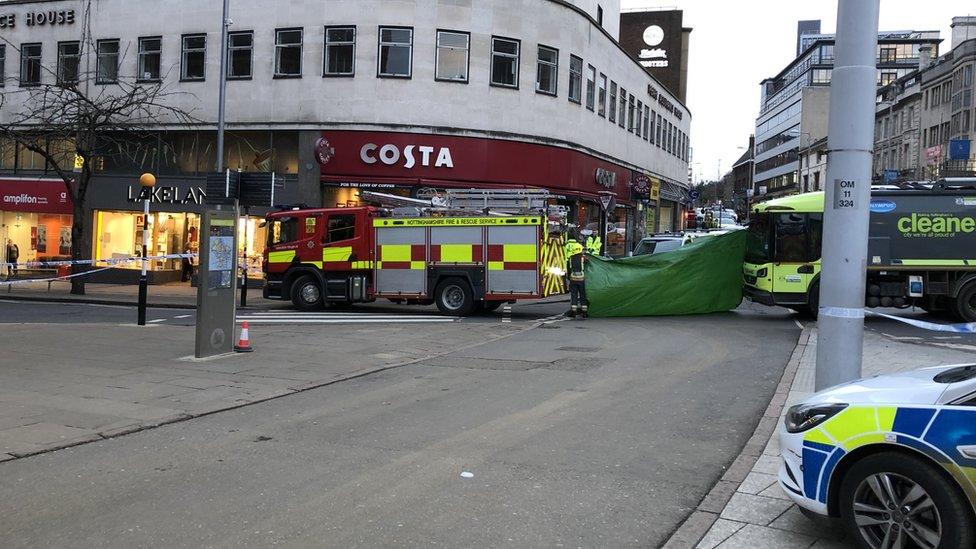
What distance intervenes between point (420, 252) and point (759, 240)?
7889 mm

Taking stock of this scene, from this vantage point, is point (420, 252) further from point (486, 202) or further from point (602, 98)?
point (602, 98)

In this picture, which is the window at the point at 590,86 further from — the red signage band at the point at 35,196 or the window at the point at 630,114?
the red signage band at the point at 35,196

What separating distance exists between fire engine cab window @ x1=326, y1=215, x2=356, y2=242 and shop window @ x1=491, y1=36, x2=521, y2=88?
10437 mm

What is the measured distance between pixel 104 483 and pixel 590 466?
365 centimetres

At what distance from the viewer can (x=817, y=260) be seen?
1728 cm

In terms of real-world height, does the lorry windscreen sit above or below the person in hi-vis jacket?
above

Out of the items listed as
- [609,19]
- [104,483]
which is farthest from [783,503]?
[609,19]

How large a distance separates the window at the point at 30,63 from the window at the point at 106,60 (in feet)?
A: 10.8

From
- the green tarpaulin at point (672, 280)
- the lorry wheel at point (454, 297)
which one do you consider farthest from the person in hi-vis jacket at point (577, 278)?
the lorry wheel at point (454, 297)

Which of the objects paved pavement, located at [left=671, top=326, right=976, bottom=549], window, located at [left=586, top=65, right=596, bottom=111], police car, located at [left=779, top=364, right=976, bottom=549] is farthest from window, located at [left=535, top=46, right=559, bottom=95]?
police car, located at [left=779, top=364, right=976, bottom=549]

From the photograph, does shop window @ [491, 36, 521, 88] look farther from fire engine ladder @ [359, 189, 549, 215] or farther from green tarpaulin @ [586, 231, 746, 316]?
green tarpaulin @ [586, 231, 746, 316]

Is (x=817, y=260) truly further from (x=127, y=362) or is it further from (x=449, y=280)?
(x=127, y=362)

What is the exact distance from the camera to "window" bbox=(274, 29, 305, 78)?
1091 inches

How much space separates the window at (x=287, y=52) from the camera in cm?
2772
